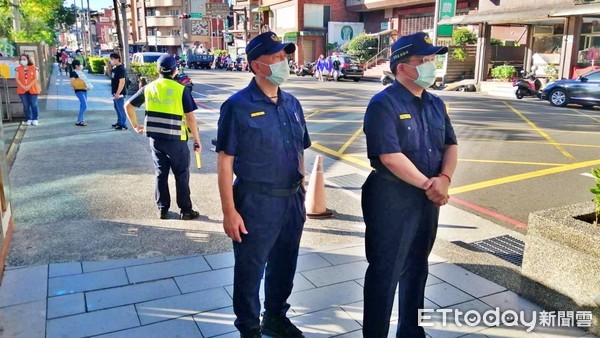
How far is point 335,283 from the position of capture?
13.8 feet

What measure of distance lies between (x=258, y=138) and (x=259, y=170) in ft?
0.65

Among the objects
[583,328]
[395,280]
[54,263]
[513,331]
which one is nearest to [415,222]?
[395,280]

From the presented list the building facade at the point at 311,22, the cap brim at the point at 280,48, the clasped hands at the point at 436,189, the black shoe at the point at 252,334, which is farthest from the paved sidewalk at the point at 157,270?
the building facade at the point at 311,22

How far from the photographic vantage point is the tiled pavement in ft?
11.4

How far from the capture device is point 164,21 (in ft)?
268

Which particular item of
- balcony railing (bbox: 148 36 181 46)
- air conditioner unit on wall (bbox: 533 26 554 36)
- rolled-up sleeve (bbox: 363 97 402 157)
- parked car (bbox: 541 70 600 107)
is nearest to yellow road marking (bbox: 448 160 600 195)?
rolled-up sleeve (bbox: 363 97 402 157)

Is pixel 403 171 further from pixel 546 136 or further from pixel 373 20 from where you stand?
pixel 373 20

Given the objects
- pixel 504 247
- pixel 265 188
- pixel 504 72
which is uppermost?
pixel 504 72

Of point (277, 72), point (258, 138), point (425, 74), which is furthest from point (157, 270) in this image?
point (425, 74)

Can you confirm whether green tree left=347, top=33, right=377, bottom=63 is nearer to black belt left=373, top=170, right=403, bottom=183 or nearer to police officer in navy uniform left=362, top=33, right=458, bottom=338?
police officer in navy uniform left=362, top=33, right=458, bottom=338

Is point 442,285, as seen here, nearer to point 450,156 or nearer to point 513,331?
point 513,331

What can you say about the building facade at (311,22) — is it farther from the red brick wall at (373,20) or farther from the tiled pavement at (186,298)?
the tiled pavement at (186,298)

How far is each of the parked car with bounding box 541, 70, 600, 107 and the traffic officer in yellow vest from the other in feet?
53.3

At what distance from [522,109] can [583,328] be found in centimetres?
1510
